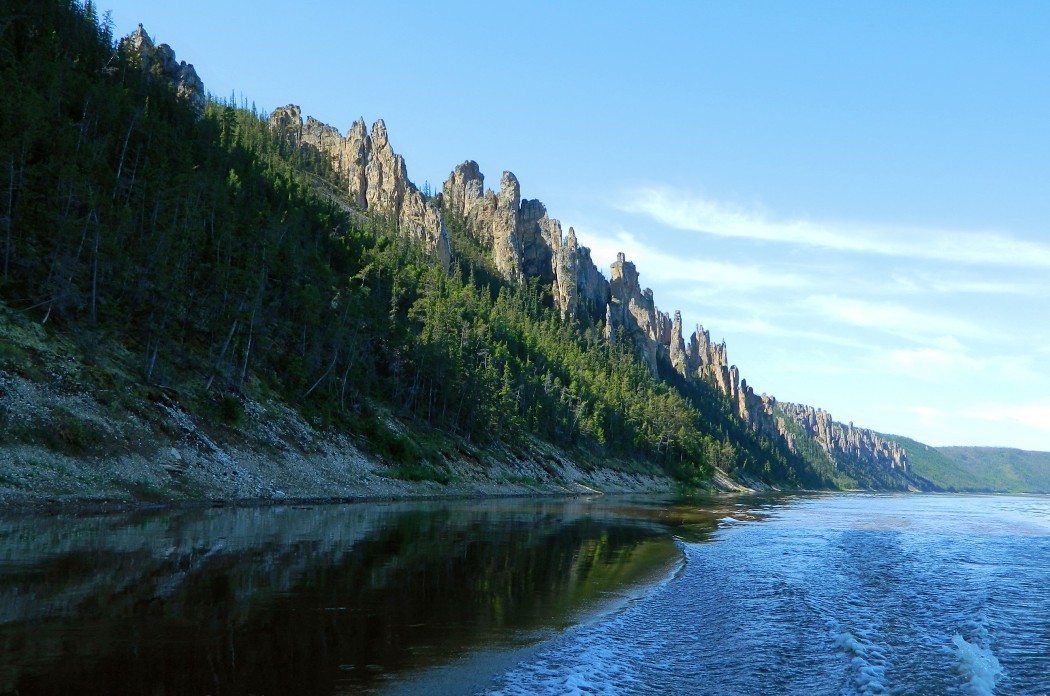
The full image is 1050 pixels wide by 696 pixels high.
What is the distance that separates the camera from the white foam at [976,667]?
443 inches

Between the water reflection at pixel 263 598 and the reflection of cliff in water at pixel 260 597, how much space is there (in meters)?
0.05

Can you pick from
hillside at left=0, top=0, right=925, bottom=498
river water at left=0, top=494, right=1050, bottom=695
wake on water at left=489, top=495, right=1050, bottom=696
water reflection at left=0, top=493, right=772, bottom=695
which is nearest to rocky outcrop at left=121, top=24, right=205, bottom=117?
hillside at left=0, top=0, right=925, bottom=498

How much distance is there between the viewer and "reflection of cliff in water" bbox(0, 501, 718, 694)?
941cm

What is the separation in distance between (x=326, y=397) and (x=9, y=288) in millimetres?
28046

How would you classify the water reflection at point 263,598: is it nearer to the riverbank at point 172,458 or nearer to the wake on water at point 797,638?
the wake on water at point 797,638

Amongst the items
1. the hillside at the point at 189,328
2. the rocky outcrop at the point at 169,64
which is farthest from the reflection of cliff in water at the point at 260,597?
the rocky outcrop at the point at 169,64

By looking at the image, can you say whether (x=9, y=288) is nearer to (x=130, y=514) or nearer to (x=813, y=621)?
(x=130, y=514)

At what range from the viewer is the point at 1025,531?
154 ft

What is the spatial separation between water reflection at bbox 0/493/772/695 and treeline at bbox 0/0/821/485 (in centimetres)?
2362

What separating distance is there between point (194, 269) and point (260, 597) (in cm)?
5161

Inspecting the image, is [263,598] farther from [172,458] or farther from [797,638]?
[172,458]

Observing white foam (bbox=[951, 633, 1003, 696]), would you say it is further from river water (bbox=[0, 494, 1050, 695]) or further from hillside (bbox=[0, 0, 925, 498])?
hillside (bbox=[0, 0, 925, 498])

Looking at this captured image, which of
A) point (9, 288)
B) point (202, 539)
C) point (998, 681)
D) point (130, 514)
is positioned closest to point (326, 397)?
point (9, 288)

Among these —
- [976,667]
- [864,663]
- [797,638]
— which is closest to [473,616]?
[797,638]
